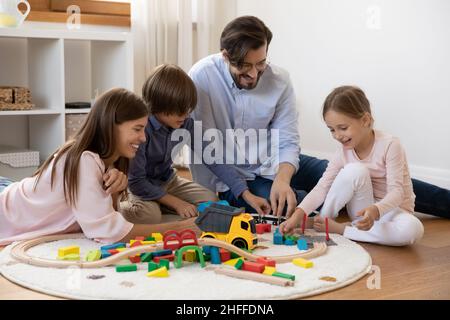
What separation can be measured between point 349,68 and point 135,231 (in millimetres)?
1564

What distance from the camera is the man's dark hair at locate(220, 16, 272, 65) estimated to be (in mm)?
1838

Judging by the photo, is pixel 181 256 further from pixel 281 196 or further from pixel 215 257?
pixel 281 196

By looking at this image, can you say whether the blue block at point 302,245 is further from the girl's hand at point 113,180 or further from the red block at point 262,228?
the girl's hand at point 113,180

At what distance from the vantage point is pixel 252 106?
209 centimetres

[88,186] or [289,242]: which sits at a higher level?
[88,186]

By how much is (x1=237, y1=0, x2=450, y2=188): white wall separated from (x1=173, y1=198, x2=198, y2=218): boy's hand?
42.4 inches

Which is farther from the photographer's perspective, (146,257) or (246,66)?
(246,66)

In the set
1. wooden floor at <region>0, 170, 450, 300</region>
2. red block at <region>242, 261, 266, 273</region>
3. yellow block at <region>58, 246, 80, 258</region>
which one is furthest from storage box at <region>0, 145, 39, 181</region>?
red block at <region>242, 261, 266, 273</region>

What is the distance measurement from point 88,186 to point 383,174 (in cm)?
86

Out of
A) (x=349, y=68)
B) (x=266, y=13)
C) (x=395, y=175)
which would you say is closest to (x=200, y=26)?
(x=266, y=13)

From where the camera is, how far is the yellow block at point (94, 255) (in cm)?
151

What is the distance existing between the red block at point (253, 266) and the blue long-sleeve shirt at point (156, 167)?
1.89ft

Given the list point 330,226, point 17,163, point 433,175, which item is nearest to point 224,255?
point 330,226

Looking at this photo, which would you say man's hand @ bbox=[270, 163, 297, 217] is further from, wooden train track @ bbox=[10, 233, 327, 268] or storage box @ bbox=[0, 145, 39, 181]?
storage box @ bbox=[0, 145, 39, 181]
